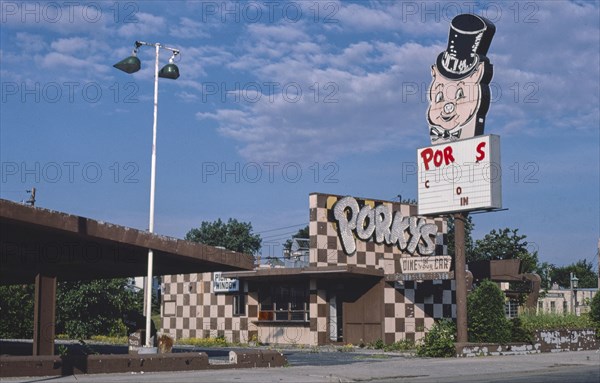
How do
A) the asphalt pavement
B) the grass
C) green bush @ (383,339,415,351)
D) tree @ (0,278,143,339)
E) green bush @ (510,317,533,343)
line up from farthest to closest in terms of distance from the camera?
tree @ (0,278,143,339) < green bush @ (383,339,415,351) < the grass < green bush @ (510,317,533,343) < the asphalt pavement

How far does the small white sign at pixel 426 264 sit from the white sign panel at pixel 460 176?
276cm

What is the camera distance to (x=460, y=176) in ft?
85.9

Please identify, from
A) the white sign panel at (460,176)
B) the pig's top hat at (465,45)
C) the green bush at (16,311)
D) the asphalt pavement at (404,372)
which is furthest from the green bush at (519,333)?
the green bush at (16,311)

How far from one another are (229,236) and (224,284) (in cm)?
4939

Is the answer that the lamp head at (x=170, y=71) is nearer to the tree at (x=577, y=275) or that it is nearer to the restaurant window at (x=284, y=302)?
the restaurant window at (x=284, y=302)

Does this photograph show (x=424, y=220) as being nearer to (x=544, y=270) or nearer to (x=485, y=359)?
(x=485, y=359)

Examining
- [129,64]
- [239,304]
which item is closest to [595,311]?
[239,304]

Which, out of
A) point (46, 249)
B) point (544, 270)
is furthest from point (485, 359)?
point (544, 270)

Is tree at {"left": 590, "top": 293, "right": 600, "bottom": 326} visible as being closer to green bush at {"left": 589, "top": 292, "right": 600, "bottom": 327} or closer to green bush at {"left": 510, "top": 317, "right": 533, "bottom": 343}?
green bush at {"left": 589, "top": 292, "right": 600, "bottom": 327}

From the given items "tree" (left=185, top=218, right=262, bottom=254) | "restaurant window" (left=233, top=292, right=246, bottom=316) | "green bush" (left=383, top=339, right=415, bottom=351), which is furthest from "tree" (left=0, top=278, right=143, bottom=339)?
"tree" (left=185, top=218, right=262, bottom=254)

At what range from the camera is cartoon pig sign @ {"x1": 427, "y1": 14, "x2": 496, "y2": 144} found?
84.3 ft

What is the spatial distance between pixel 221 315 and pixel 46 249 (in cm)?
1906

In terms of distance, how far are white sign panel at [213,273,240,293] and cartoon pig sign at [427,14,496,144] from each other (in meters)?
13.9

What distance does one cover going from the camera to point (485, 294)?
86.0 feet
